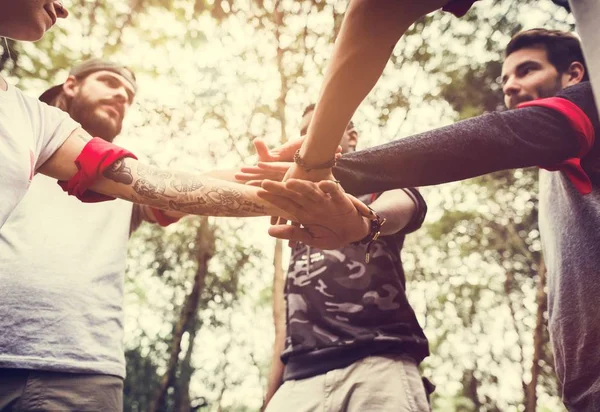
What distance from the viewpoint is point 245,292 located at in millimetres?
12594

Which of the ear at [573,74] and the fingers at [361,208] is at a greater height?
the ear at [573,74]

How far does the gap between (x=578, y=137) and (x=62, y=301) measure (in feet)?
8.01

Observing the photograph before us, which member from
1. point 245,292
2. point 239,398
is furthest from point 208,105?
point 239,398

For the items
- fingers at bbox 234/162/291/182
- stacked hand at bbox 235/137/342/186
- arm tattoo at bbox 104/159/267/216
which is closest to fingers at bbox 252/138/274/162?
stacked hand at bbox 235/137/342/186

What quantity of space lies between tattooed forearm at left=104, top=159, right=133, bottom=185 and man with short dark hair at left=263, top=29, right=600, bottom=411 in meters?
0.67

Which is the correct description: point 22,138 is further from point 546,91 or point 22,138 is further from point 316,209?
point 546,91

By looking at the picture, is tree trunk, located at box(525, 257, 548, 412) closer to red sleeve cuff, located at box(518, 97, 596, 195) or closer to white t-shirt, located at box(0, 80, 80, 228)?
red sleeve cuff, located at box(518, 97, 596, 195)

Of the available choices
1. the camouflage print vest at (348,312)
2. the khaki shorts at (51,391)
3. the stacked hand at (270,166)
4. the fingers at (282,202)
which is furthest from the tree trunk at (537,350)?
the khaki shorts at (51,391)

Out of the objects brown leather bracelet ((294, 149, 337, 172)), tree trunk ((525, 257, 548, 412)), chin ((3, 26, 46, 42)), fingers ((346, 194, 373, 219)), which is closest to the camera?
chin ((3, 26, 46, 42))

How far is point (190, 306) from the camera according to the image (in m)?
9.58

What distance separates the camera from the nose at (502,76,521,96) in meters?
2.65

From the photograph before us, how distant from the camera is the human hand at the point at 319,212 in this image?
200cm

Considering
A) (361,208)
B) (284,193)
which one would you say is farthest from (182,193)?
(361,208)

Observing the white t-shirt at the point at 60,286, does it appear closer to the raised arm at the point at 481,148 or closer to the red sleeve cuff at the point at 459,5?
the raised arm at the point at 481,148
